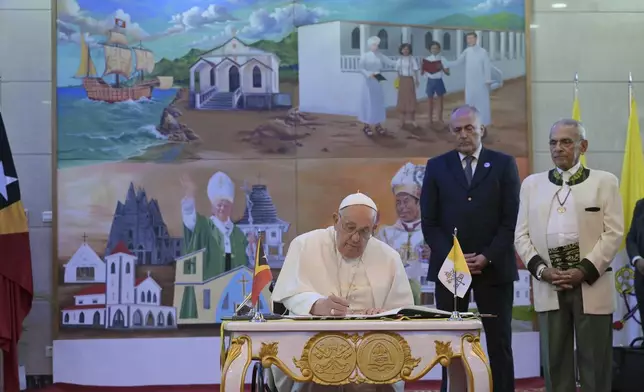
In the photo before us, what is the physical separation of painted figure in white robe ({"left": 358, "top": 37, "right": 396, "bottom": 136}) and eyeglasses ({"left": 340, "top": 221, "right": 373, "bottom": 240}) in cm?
308

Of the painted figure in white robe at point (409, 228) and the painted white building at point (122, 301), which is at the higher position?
the painted figure in white robe at point (409, 228)

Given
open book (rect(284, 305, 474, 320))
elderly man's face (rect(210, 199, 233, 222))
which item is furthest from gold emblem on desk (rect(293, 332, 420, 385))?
elderly man's face (rect(210, 199, 233, 222))

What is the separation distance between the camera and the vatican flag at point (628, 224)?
7113mm

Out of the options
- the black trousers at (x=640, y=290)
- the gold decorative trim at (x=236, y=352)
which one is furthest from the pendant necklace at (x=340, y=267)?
the black trousers at (x=640, y=290)

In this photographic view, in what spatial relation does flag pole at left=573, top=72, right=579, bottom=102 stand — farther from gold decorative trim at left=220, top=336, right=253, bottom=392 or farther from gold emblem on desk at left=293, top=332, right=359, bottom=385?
gold decorative trim at left=220, top=336, right=253, bottom=392

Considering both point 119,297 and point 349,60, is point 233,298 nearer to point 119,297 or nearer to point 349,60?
point 119,297

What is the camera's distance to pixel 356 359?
3670mm

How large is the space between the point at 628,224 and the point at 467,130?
2.60 m

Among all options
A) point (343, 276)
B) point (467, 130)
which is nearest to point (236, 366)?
point (343, 276)

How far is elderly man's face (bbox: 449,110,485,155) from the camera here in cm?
511

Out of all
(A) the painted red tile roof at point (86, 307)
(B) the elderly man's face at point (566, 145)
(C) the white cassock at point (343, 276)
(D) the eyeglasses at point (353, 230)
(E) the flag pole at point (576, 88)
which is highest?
(E) the flag pole at point (576, 88)

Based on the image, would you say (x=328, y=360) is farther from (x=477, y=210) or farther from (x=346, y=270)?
(x=477, y=210)

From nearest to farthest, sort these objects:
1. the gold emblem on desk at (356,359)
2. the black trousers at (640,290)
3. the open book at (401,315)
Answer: the gold emblem on desk at (356,359)
the open book at (401,315)
the black trousers at (640,290)

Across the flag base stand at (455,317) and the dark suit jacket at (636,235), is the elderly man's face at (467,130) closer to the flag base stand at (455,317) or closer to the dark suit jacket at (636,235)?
the flag base stand at (455,317)
